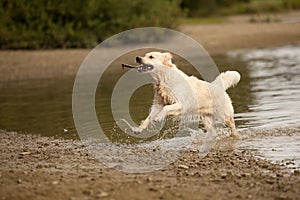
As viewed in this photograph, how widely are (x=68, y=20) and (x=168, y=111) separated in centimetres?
1680

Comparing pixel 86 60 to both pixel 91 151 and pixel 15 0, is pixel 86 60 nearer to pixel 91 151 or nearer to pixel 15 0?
pixel 15 0

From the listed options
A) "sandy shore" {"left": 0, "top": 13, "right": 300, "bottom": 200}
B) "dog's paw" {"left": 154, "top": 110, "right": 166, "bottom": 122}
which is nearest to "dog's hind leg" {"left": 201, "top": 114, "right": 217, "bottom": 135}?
"dog's paw" {"left": 154, "top": 110, "right": 166, "bottom": 122}

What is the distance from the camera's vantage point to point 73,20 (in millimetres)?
26266

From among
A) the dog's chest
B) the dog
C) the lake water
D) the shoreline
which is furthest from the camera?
the lake water

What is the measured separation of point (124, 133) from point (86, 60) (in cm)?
1285

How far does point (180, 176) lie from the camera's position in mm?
7789

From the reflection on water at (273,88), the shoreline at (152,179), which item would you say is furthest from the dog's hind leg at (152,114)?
the reflection on water at (273,88)

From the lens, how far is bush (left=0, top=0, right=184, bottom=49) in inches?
985

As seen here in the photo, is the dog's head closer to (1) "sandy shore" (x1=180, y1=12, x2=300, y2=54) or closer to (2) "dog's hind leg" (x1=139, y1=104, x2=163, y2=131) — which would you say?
(2) "dog's hind leg" (x1=139, y1=104, x2=163, y2=131)

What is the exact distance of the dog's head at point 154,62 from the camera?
32.9ft

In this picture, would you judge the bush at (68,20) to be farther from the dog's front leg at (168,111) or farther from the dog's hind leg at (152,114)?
the dog's front leg at (168,111)

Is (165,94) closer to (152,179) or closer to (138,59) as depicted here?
(138,59)

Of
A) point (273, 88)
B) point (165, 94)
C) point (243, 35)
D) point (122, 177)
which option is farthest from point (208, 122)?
point (243, 35)

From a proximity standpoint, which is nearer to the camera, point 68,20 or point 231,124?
point 231,124
